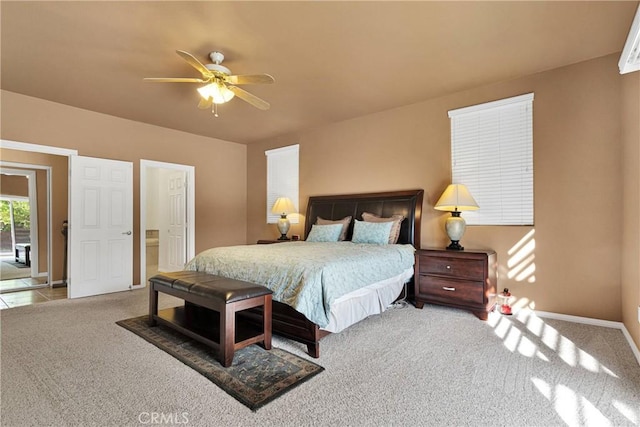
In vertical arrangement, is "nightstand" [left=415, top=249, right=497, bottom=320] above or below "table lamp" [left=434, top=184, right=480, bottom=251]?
below

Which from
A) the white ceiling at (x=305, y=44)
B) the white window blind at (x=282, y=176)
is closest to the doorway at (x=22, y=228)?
the white ceiling at (x=305, y=44)

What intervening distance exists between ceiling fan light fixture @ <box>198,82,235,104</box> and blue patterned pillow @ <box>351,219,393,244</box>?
2311 mm

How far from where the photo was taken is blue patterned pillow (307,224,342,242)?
15.0 feet

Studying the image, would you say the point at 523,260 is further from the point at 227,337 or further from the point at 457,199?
the point at 227,337

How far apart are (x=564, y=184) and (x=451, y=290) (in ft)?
5.36

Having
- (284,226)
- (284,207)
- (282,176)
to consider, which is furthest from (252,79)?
(282,176)

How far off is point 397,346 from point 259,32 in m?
2.91

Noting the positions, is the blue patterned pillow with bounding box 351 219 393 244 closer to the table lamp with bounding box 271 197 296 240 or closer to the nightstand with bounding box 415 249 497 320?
the nightstand with bounding box 415 249 497 320

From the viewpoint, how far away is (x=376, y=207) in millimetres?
4695

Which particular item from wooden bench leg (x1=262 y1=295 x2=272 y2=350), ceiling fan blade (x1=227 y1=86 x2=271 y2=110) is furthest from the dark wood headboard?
wooden bench leg (x1=262 y1=295 x2=272 y2=350)

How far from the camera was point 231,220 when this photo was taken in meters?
6.61

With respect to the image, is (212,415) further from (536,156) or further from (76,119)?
(76,119)

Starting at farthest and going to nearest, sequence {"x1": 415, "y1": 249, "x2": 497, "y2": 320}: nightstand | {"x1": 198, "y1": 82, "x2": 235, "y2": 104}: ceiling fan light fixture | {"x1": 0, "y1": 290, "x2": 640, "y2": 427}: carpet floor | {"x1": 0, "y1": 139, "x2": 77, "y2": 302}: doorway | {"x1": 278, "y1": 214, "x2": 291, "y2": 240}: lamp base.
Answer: {"x1": 278, "y1": 214, "x2": 291, "y2": 240}: lamp base < {"x1": 0, "y1": 139, "x2": 77, "y2": 302}: doorway < {"x1": 415, "y1": 249, "x2": 497, "y2": 320}: nightstand < {"x1": 198, "y1": 82, "x2": 235, "y2": 104}: ceiling fan light fixture < {"x1": 0, "y1": 290, "x2": 640, "y2": 427}: carpet floor

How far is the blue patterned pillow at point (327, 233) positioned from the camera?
458cm
